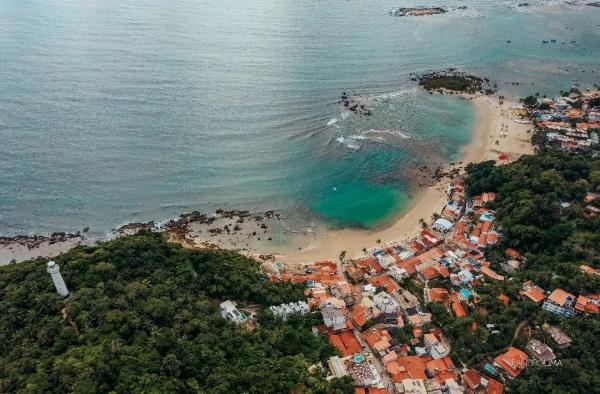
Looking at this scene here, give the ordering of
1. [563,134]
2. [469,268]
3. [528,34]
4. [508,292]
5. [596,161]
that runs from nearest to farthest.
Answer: [508,292]
[469,268]
[596,161]
[563,134]
[528,34]

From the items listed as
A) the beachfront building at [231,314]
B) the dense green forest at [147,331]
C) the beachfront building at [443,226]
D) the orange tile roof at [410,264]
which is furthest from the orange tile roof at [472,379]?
the beachfront building at [443,226]

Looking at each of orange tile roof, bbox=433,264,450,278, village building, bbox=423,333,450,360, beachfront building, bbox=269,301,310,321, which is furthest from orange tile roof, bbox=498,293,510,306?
beachfront building, bbox=269,301,310,321

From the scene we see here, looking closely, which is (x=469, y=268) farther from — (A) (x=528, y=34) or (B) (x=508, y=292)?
(A) (x=528, y=34)

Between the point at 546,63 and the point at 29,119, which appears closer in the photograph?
the point at 29,119

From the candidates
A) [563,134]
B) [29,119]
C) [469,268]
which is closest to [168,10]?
[29,119]

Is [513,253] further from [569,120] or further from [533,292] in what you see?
[569,120]

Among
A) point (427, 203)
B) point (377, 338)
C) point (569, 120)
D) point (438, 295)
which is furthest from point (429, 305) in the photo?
point (569, 120)

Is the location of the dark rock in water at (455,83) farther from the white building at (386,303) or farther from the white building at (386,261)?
the white building at (386,303)
